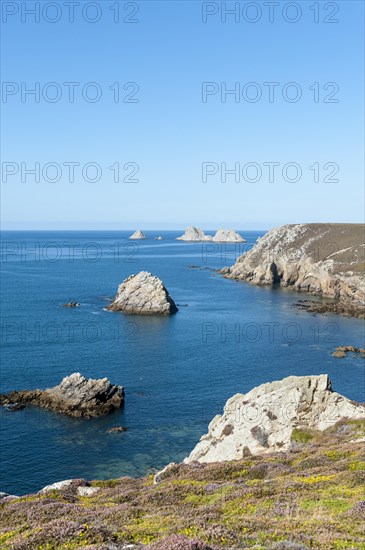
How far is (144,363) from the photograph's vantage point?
278ft

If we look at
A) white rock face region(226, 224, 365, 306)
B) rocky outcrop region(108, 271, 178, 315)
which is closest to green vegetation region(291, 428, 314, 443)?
rocky outcrop region(108, 271, 178, 315)

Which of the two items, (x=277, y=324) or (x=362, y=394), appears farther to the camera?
(x=277, y=324)

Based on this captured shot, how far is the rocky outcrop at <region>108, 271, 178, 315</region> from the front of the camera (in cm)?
12744

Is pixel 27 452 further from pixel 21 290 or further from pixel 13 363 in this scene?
pixel 21 290

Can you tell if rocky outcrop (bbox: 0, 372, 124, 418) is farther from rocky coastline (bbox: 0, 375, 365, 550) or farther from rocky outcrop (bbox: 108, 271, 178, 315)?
rocky outcrop (bbox: 108, 271, 178, 315)

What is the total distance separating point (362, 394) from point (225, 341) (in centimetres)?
3396

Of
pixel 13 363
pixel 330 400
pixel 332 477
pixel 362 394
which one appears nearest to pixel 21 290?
pixel 13 363

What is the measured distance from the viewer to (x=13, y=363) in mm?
80750

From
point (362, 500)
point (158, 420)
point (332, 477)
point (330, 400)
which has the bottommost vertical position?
point (158, 420)

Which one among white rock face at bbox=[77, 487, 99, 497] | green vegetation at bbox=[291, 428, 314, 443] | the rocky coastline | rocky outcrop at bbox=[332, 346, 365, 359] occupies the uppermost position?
the rocky coastline

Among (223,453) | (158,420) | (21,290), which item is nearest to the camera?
(223,453)

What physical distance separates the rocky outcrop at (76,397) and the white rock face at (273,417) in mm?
21394

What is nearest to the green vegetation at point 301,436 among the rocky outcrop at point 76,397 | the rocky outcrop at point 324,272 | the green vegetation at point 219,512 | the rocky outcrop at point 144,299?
the green vegetation at point 219,512

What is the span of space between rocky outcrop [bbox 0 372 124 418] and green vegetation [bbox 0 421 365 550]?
32.9 meters
